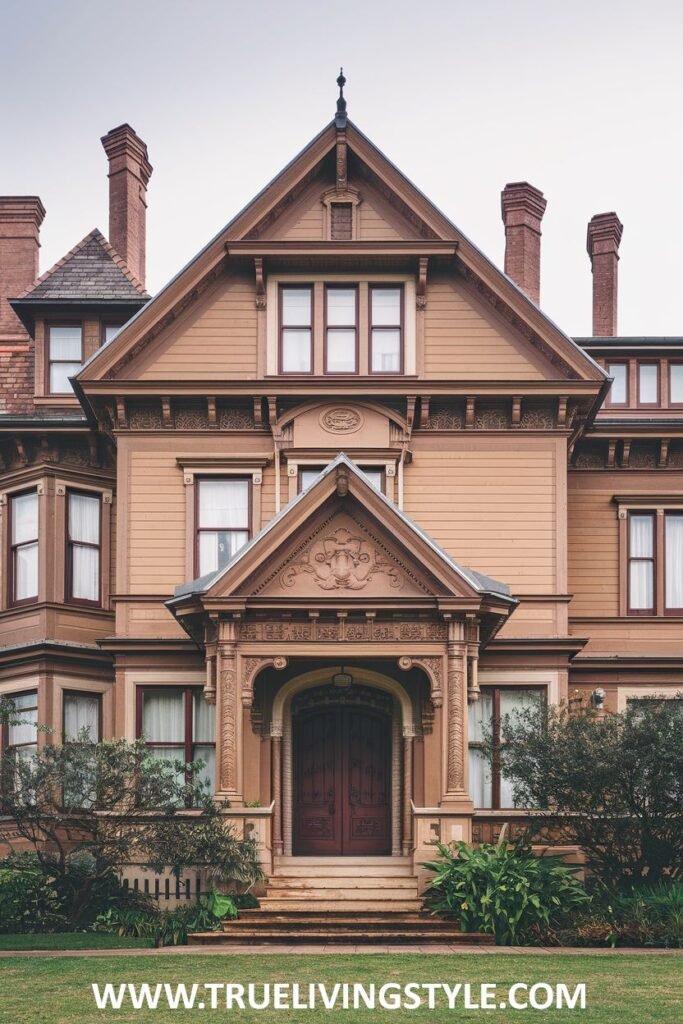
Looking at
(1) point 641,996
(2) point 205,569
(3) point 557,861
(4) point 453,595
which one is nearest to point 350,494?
(4) point 453,595

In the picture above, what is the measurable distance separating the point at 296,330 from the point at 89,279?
5455 millimetres

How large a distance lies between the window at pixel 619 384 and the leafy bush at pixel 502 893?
496 inches

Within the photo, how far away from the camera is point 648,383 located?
3559 centimetres

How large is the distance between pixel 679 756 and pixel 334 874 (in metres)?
6.23

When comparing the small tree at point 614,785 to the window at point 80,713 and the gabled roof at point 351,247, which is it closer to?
the gabled roof at point 351,247

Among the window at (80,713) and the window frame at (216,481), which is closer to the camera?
the window frame at (216,481)

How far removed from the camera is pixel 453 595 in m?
27.3

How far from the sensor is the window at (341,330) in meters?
32.0

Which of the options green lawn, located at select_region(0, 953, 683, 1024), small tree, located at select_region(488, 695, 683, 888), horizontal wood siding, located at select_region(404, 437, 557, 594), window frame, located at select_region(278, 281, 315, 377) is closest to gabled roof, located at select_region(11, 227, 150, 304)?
window frame, located at select_region(278, 281, 315, 377)

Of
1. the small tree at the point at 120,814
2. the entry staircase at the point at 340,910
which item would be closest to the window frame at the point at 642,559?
the entry staircase at the point at 340,910

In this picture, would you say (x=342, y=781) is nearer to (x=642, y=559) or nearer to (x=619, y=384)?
(x=642, y=559)

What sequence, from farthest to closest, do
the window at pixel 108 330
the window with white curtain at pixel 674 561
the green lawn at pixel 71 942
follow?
1. the window at pixel 108 330
2. the window with white curtain at pixel 674 561
3. the green lawn at pixel 71 942

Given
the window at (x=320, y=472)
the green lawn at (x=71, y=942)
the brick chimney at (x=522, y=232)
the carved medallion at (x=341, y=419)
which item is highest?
the brick chimney at (x=522, y=232)

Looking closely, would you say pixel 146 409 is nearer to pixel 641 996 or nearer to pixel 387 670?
pixel 387 670
